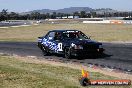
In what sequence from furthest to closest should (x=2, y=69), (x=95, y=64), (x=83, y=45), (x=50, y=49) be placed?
(x=50, y=49) < (x=83, y=45) < (x=95, y=64) < (x=2, y=69)

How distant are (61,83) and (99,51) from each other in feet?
26.5

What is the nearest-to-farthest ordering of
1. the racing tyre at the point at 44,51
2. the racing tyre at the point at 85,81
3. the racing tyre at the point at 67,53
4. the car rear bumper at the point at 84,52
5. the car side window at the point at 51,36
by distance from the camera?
the racing tyre at the point at 85,81, the car rear bumper at the point at 84,52, the racing tyre at the point at 67,53, the car side window at the point at 51,36, the racing tyre at the point at 44,51

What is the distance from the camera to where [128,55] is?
61.1 ft

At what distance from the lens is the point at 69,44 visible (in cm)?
1852

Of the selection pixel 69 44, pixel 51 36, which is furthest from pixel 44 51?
pixel 69 44

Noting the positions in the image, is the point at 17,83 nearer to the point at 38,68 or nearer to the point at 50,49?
the point at 38,68

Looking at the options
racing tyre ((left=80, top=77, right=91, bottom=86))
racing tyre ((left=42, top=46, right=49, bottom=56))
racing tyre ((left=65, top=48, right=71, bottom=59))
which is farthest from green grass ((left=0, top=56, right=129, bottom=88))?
racing tyre ((left=42, top=46, right=49, bottom=56))

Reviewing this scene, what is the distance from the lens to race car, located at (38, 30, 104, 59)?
18.2 metres

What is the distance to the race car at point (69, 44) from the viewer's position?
18172 mm

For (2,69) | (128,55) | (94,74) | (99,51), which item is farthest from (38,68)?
(128,55)

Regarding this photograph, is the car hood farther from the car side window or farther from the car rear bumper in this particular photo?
the car side window

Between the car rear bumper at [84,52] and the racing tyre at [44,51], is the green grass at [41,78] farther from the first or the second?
the racing tyre at [44,51]

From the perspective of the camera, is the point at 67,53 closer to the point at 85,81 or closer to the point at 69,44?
the point at 69,44

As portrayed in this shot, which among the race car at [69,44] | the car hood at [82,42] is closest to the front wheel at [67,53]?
the race car at [69,44]
